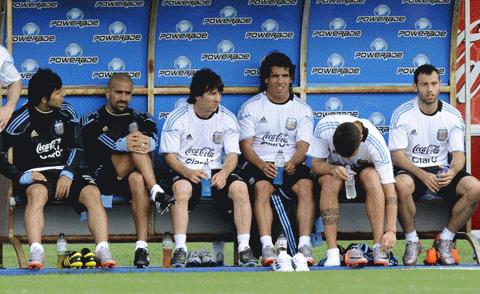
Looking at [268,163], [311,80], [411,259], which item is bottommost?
[411,259]

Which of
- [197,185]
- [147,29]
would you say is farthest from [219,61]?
[197,185]

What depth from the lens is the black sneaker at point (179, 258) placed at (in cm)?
1219

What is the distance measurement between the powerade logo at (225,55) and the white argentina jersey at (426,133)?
1681 mm

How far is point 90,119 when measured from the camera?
1319 cm

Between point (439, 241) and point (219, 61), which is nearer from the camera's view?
point (439, 241)

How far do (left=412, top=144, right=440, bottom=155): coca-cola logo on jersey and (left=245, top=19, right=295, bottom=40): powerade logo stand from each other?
1.73 metres

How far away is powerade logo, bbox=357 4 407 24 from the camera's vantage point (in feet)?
45.6

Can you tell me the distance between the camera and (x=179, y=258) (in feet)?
40.1

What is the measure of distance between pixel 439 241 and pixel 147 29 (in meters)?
3.51

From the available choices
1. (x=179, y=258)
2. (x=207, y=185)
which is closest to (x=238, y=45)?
(x=207, y=185)

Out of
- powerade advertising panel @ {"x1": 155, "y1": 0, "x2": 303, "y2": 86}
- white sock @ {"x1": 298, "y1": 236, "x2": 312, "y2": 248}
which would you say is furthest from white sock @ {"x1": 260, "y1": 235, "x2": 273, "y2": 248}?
powerade advertising panel @ {"x1": 155, "y1": 0, "x2": 303, "y2": 86}

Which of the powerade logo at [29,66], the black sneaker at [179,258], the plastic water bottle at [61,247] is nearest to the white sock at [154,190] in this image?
the black sneaker at [179,258]

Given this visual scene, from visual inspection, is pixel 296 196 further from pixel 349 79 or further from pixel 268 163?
pixel 349 79

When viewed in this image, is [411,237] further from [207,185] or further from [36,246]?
[36,246]
